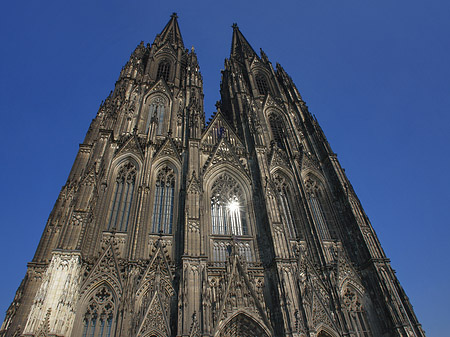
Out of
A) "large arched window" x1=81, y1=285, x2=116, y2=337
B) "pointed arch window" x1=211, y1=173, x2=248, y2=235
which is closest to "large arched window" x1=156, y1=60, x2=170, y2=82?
"pointed arch window" x1=211, y1=173, x2=248, y2=235

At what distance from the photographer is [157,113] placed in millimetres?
23484

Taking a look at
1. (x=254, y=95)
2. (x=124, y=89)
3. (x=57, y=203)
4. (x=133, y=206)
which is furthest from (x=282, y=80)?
(x=57, y=203)

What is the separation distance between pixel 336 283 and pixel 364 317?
86.3 inches

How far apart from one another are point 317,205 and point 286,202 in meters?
2.28

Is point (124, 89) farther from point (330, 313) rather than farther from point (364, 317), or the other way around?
point (364, 317)

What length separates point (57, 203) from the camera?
16781 mm

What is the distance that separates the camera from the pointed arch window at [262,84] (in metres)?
30.1

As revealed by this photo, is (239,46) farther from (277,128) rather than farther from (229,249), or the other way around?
(229,249)

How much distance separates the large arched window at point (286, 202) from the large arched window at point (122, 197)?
31.4 feet

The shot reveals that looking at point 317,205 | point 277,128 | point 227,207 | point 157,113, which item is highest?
point 277,128

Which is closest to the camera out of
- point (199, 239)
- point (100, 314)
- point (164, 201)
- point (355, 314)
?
point (100, 314)

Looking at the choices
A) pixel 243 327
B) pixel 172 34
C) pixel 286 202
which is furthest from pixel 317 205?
pixel 172 34

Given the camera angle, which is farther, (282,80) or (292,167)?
(282,80)

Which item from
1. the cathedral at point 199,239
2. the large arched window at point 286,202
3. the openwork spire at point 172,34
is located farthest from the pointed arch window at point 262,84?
the large arched window at point 286,202
